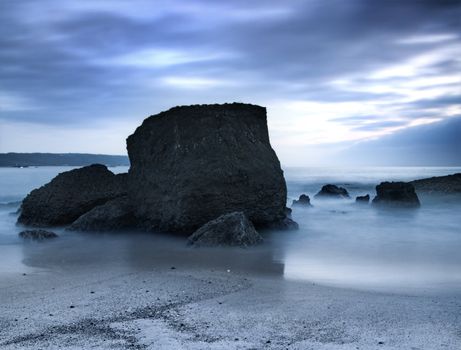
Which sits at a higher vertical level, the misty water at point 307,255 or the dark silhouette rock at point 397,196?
the dark silhouette rock at point 397,196

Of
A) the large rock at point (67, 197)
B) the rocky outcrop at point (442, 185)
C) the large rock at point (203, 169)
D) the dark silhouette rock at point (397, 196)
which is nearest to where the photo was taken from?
the large rock at point (203, 169)

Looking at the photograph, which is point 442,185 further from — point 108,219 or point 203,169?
point 108,219

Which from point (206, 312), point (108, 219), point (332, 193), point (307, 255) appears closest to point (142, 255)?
point (307, 255)

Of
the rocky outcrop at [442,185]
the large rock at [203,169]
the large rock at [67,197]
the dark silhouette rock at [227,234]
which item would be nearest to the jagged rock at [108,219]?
the large rock at [203,169]

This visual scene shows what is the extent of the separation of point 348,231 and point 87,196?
642 centimetres

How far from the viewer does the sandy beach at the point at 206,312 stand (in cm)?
357

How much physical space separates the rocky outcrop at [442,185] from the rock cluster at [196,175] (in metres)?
12.6

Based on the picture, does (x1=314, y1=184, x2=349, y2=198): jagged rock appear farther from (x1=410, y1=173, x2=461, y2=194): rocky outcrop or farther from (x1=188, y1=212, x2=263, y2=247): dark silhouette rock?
(x1=188, y1=212, x2=263, y2=247): dark silhouette rock

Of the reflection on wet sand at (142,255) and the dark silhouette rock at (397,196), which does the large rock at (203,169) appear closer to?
the reflection on wet sand at (142,255)

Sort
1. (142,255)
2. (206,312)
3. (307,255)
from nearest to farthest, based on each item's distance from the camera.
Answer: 1. (206,312)
2. (142,255)
3. (307,255)

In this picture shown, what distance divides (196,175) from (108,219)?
2378mm

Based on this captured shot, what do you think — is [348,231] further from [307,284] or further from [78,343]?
[78,343]

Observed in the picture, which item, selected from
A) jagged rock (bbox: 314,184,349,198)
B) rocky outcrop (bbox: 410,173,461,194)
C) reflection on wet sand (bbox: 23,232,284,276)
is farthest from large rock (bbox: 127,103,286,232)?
rocky outcrop (bbox: 410,173,461,194)

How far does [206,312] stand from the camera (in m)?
4.28
